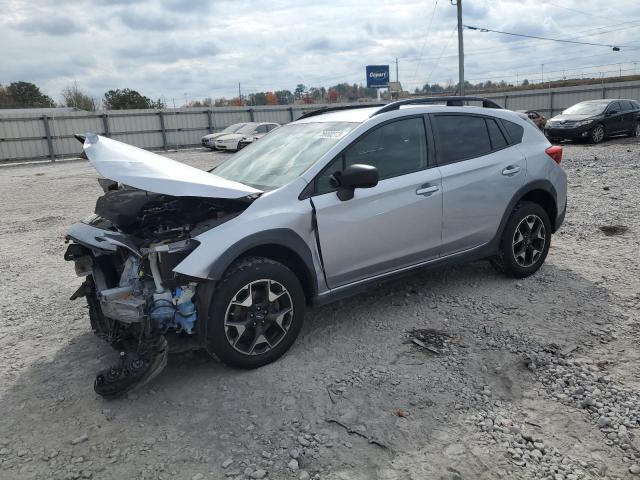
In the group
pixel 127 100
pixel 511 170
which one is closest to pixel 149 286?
pixel 511 170

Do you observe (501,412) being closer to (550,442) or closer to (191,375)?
(550,442)

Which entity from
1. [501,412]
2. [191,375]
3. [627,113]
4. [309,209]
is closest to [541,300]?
[501,412]

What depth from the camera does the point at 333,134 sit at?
4.22 m

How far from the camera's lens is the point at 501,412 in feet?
10.1

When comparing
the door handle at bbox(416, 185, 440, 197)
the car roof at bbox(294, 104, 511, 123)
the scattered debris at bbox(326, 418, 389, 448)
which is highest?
the car roof at bbox(294, 104, 511, 123)

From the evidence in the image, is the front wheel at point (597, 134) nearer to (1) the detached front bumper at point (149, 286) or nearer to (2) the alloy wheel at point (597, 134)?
(2) the alloy wheel at point (597, 134)

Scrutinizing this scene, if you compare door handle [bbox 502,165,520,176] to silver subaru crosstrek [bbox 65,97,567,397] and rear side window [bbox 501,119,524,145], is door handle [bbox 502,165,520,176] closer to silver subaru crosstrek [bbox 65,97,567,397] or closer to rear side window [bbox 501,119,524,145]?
silver subaru crosstrek [bbox 65,97,567,397]

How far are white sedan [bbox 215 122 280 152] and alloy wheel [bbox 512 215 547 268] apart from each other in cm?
1927

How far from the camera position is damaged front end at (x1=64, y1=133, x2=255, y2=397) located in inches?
130

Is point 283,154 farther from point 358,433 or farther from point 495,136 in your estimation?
point 358,433

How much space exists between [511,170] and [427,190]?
44.4 inches

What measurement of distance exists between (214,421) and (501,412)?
1718 mm

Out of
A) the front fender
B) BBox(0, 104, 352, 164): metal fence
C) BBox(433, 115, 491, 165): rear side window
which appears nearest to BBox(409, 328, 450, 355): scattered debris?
the front fender

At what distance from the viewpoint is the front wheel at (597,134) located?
60.0ft
